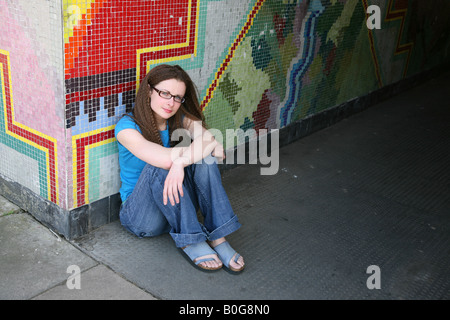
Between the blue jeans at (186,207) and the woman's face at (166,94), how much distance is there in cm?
30

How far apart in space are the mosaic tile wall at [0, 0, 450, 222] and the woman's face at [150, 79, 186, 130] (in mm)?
194

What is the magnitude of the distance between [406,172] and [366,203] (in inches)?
27.9

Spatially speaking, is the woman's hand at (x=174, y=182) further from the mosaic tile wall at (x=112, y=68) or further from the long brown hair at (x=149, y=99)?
the mosaic tile wall at (x=112, y=68)

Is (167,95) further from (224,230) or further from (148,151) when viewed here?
(224,230)

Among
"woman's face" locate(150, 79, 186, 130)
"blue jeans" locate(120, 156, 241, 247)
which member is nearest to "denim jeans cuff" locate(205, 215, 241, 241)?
"blue jeans" locate(120, 156, 241, 247)

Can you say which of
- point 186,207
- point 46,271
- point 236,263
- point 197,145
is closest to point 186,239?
point 186,207

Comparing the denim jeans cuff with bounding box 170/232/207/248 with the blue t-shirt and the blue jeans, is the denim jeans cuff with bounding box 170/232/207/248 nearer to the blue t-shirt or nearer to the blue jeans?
the blue jeans

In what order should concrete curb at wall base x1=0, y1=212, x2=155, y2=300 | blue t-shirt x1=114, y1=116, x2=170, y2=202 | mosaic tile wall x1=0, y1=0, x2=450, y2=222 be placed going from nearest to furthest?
concrete curb at wall base x1=0, y1=212, x2=155, y2=300 < mosaic tile wall x1=0, y1=0, x2=450, y2=222 < blue t-shirt x1=114, y1=116, x2=170, y2=202

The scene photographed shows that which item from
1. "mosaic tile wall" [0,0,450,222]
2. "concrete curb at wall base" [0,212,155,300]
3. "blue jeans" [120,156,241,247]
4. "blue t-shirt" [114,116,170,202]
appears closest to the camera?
"concrete curb at wall base" [0,212,155,300]

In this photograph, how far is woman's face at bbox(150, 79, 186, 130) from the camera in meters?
2.68
